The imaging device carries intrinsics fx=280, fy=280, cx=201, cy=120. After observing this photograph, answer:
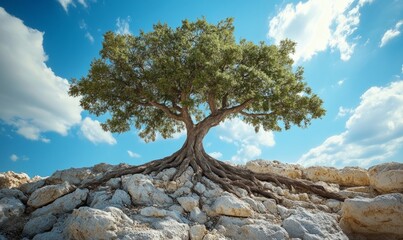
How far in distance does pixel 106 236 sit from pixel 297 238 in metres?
6.59

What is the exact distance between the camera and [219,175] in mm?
17438

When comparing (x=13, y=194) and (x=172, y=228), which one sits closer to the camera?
(x=172, y=228)

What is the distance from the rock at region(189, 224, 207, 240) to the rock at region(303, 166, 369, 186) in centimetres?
1260

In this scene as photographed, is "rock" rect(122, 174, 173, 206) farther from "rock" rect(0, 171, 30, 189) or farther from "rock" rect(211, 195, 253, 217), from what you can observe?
"rock" rect(0, 171, 30, 189)

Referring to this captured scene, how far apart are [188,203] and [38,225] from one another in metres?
6.02

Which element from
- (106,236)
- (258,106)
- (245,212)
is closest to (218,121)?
(258,106)

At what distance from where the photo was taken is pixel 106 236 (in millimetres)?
8891

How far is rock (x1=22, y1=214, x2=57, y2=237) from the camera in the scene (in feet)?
35.7

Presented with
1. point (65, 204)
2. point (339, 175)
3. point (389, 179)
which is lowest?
point (65, 204)

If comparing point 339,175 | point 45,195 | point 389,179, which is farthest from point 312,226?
point 45,195

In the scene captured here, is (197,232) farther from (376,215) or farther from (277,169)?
(277,169)

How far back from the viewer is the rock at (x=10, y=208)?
1195 centimetres

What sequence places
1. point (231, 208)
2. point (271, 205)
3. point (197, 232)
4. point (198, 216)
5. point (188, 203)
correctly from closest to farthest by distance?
point (197, 232)
point (198, 216)
point (231, 208)
point (188, 203)
point (271, 205)

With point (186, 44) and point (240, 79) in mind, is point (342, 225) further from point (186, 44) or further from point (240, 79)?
point (186, 44)
